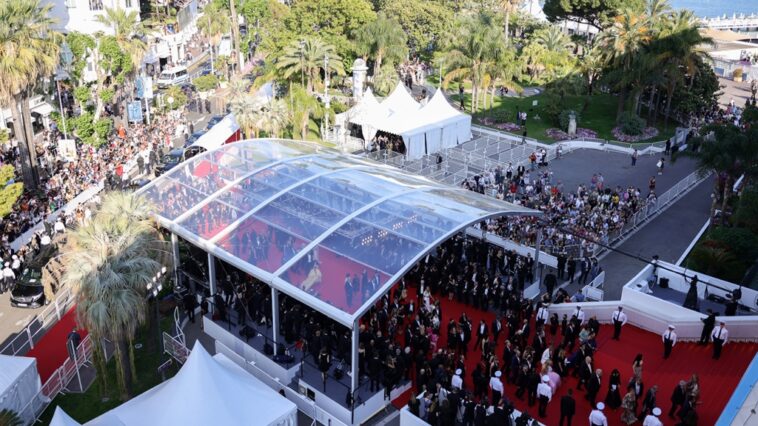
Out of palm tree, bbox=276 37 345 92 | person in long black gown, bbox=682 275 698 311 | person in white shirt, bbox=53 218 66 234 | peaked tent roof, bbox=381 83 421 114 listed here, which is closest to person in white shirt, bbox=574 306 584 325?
person in long black gown, bbox=682 275 698 311

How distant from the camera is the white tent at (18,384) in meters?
17.6

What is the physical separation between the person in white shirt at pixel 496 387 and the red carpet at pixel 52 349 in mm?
13544

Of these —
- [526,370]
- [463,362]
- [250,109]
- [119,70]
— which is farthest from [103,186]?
[526,370]

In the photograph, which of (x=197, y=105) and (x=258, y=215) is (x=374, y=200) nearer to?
(x=258, y=215)

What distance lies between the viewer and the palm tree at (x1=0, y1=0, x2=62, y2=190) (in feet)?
104

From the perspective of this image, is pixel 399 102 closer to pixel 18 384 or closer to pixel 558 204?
pixel 558 204

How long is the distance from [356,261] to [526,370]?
18.0 ft

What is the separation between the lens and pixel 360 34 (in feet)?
183

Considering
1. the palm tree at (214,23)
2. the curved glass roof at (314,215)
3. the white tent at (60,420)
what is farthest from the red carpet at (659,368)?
the palm tree at (214,23)

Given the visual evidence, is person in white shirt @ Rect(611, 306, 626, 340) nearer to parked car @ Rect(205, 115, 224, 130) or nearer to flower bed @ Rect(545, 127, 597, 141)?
flower bed @ Rect(545, 127, 597, 141)

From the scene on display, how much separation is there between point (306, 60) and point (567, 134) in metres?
19.2

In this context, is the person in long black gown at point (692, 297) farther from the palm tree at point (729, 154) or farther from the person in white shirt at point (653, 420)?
the palm tree at point (729, 154)

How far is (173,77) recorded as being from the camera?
205 ft

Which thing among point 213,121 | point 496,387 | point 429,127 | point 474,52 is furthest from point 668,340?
point 213,121
